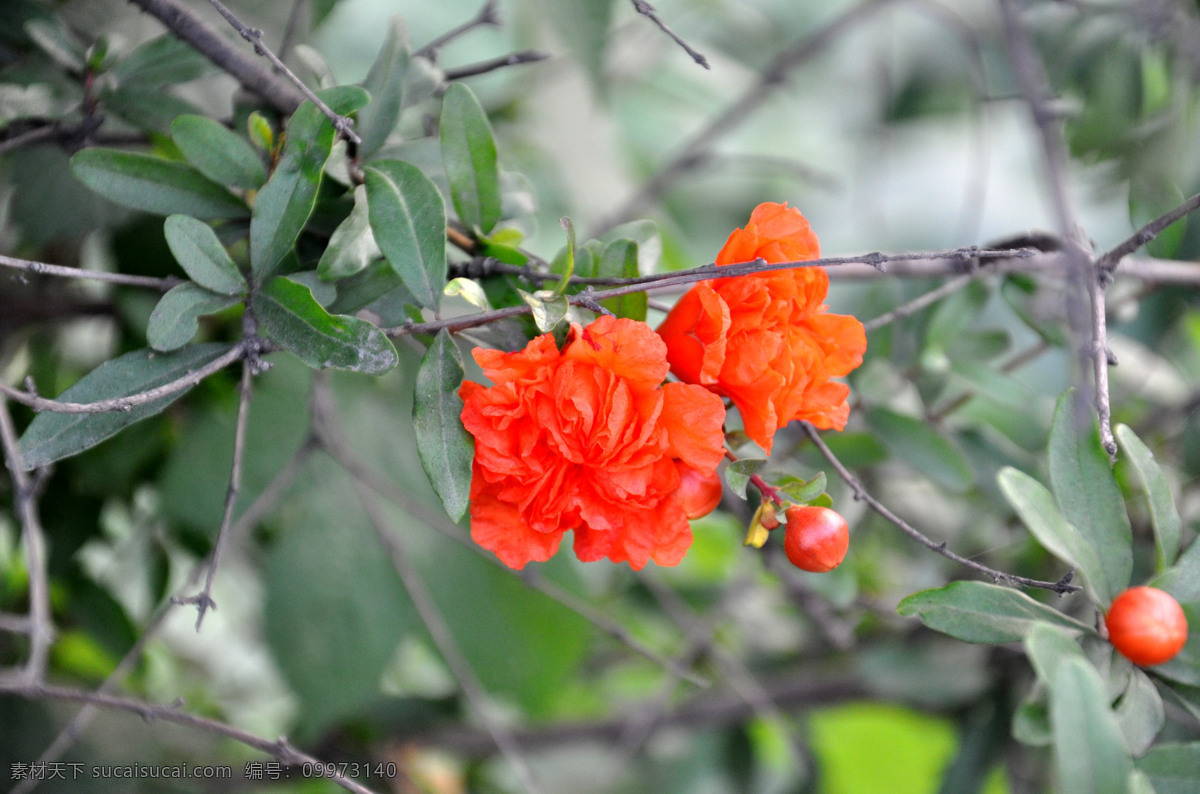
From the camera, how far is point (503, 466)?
0.40 m

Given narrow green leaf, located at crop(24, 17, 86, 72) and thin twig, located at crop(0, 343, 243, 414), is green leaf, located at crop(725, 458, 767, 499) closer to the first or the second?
thin twig, located at crop(0, 343, 243, 414)

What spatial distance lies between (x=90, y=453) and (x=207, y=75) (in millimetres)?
393

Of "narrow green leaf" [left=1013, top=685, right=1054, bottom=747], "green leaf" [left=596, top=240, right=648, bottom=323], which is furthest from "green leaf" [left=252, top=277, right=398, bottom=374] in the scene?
"narrow green leaf" [left=1013, top=685, right=1054, bottom=747]

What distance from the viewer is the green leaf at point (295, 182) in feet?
1.40

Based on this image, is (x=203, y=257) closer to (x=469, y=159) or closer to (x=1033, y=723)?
(x=469, y=159)

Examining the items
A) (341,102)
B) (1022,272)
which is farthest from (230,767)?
(1022,272)

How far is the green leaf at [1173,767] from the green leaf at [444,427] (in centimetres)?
38

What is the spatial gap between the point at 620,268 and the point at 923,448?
355 mm

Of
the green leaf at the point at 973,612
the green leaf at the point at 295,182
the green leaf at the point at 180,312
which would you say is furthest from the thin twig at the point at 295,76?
the green leaf at the point at 973,612

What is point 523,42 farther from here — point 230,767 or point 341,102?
point 230,767

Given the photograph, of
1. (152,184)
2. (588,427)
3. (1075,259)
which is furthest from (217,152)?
(1075,259)

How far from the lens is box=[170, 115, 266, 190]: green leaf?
0.46 m

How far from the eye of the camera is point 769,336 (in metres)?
0.40

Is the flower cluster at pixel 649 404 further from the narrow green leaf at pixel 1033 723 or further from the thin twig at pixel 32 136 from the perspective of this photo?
the thin twig at pixel 32 136
